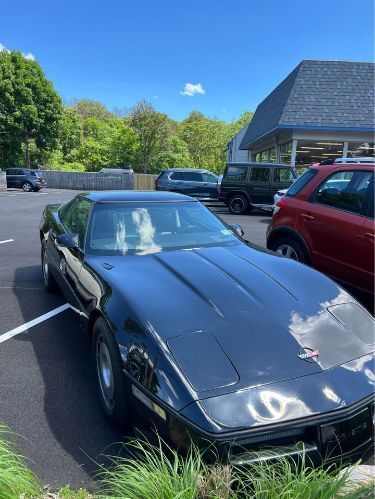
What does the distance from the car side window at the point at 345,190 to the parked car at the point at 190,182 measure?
Answer: 12.2m

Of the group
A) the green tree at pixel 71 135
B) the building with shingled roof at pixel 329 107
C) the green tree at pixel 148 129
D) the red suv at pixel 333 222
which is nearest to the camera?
the red suv at pixel 333 222

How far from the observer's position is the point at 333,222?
15.1 feet

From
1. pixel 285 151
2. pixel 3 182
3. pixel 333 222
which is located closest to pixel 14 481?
pixel 333 222

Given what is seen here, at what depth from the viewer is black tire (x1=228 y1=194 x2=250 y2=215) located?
14453 mm

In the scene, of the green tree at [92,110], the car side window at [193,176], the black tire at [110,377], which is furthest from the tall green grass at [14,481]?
the green tree at [92,110]

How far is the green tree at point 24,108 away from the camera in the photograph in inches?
1298

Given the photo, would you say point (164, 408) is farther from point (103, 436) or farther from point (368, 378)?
point (368, 378)

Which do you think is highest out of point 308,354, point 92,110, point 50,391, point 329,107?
point 92,110

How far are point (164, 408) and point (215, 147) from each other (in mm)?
57268

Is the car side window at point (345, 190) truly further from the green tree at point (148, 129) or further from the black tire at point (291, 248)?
the green tree at point (148, 129)

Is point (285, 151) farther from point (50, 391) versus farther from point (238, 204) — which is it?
point (50, 391)

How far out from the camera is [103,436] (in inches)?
96.5

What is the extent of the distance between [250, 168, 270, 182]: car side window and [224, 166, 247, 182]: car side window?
0.29m

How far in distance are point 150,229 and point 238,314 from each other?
156 centimetres
